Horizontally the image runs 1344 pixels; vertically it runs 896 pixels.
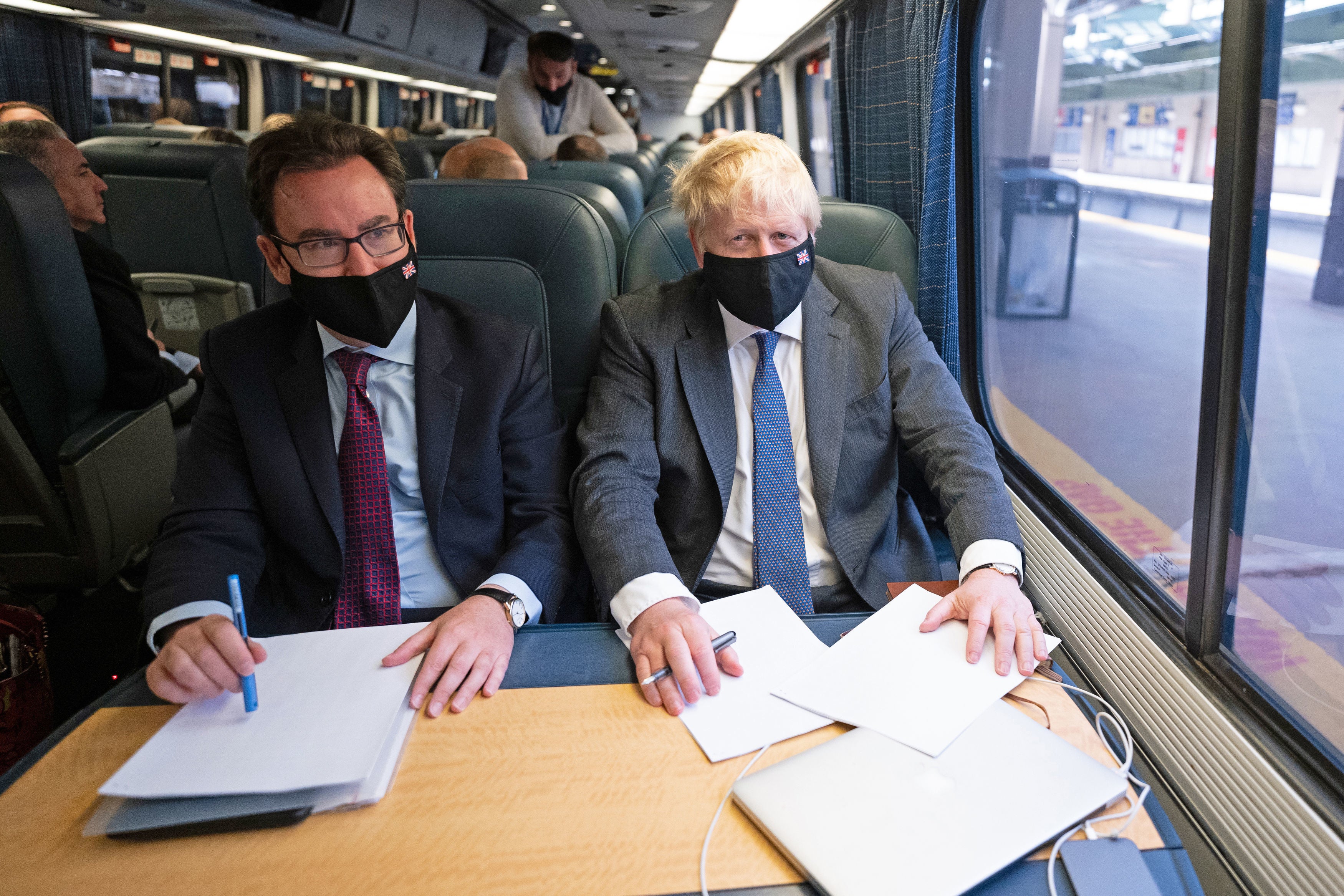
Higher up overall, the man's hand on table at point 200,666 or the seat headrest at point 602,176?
the seat headrest at point 602,176

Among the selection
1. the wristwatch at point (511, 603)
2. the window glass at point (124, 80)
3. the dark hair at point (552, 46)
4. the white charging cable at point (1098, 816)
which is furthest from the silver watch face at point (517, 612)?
the window glass at point (124, 80)

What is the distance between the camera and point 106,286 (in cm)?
280

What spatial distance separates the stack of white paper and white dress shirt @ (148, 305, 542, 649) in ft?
1.50

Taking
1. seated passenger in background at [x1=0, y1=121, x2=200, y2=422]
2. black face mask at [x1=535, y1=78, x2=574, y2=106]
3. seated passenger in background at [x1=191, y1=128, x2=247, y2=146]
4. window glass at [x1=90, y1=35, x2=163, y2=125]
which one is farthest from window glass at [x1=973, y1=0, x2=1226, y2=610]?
window glass at [x1=90, y1=35, x2=163, y2=125]

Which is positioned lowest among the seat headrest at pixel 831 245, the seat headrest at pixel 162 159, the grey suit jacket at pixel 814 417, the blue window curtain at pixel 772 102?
the grey suit jacket at pixel 814 417

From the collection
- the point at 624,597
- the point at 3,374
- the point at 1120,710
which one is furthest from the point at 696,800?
the point at 3,374

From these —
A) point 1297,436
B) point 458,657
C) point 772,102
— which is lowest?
point 1297,436

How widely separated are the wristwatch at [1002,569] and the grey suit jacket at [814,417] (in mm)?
278

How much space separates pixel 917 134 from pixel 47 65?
7.20 m

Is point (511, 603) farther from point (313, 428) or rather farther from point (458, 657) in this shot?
point (313, 428)

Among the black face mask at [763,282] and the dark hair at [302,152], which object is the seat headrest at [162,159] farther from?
the black face mask at [763,282]

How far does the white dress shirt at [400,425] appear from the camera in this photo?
168 centimetres

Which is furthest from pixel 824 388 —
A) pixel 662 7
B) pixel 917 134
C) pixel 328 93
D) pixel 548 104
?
pixel 328 93

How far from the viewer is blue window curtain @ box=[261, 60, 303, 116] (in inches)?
371
